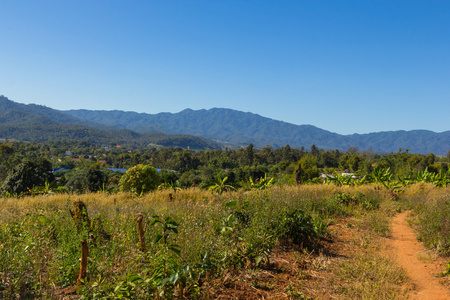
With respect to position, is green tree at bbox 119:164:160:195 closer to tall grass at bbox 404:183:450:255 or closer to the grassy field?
the grassy field

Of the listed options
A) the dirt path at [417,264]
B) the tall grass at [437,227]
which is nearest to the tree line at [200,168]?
the dirt path at [417,264]

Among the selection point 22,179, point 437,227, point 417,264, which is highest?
point 437,227

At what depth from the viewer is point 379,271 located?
3.68 m

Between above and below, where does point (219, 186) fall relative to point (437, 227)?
below

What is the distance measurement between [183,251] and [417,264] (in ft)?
12.1

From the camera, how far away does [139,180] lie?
11328 mm

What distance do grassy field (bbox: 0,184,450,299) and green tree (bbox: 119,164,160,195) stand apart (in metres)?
6.11

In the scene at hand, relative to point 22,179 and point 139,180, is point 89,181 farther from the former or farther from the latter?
point 139,180

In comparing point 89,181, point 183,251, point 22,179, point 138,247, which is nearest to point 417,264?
point 183,251

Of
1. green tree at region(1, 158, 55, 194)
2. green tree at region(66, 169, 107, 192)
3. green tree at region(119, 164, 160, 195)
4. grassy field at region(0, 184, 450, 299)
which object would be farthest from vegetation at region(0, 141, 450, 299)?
green tree at region(66, 169, 107, 192)

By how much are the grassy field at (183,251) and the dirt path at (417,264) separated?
0.21 m

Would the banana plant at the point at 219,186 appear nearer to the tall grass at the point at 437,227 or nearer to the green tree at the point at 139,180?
the green tree at the point at 139,180

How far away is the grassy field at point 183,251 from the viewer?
105 inches

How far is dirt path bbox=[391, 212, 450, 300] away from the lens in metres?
3.46
